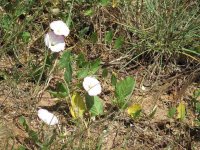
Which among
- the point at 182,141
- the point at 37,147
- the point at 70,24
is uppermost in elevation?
the point at 70,24

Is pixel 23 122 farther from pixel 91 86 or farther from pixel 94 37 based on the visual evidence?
pixel 94 37

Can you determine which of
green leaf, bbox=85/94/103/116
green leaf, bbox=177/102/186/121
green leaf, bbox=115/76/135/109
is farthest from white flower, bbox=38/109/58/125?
green leaf, bbox=177/102/186/121

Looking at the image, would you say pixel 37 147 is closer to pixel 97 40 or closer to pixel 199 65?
pixel 97 40

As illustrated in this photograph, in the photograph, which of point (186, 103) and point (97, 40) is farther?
point (97, 40)

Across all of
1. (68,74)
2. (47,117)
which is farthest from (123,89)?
(47,117)

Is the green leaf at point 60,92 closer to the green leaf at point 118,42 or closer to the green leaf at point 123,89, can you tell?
the green leaf at point 123,89

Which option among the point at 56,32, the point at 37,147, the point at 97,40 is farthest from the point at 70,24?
the point at 37,147
